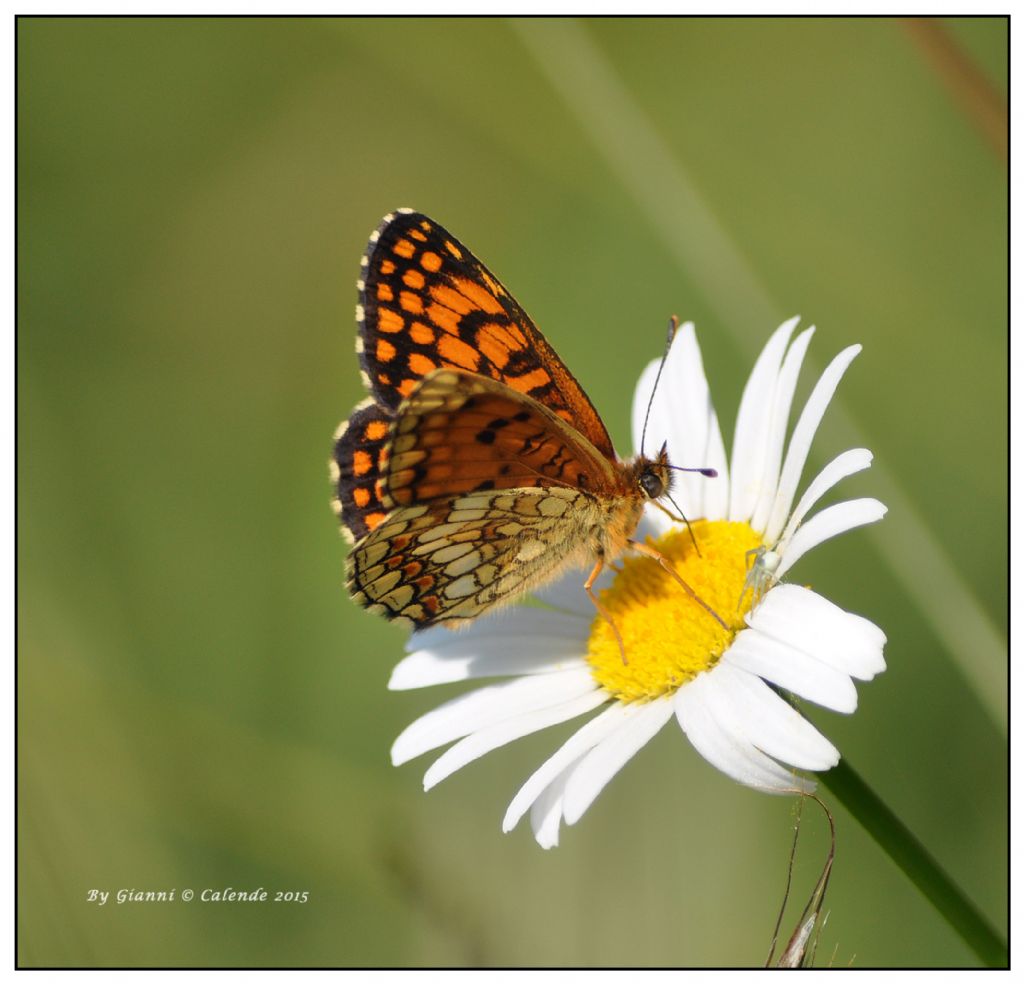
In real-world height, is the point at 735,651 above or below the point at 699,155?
below

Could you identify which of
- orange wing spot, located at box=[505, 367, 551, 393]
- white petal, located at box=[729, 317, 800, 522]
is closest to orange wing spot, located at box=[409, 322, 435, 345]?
orange wing spot, located at box=[505, 367, 551, 393]

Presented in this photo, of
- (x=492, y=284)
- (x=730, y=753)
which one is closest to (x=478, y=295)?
(x=492, y=284)

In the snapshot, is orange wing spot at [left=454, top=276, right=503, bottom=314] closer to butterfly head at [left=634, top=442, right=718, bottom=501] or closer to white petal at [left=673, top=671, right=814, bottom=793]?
butterfly head at [left=634, top=442, right=718, bottom=501]

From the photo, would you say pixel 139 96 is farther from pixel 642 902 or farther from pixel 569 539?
pixel 642 902

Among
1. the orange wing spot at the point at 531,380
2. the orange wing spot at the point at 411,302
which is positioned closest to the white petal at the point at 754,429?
the orange wing spot at the point at 531,380
